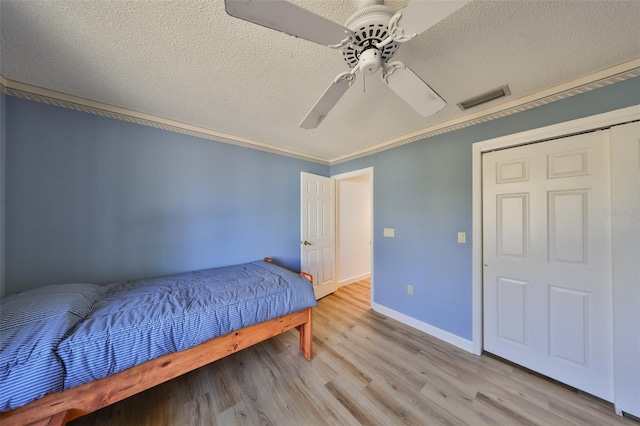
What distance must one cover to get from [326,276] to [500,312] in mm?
2172

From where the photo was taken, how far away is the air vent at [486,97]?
1.65 m

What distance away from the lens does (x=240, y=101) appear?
1.80m

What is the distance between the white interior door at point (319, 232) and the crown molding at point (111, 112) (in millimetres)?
945

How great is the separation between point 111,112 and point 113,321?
1825 millimetres

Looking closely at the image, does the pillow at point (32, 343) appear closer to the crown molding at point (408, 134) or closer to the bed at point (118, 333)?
the bed at point (118, 333)

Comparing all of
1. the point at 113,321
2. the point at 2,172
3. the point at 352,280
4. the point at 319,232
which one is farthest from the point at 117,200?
the point at 352,280

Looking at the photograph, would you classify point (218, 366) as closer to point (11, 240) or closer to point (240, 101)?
point (11, 240)

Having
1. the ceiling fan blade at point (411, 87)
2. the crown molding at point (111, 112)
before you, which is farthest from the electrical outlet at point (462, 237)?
the crown molding at point (111, 112)

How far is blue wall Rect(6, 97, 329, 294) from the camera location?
1.61 meters

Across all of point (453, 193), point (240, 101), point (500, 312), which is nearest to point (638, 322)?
point (500, 312)

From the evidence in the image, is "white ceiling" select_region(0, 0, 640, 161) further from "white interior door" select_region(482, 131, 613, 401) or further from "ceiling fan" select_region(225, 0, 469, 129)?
"white interior door" select_region(482, 131, 613, 401)

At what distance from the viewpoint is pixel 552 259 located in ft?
5.52

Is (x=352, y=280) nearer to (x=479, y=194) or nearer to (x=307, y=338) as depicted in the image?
(x=307, y=338)

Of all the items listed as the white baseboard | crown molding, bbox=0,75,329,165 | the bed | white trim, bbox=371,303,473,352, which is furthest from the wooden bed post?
crown molding, bbox=0,75,329,165
